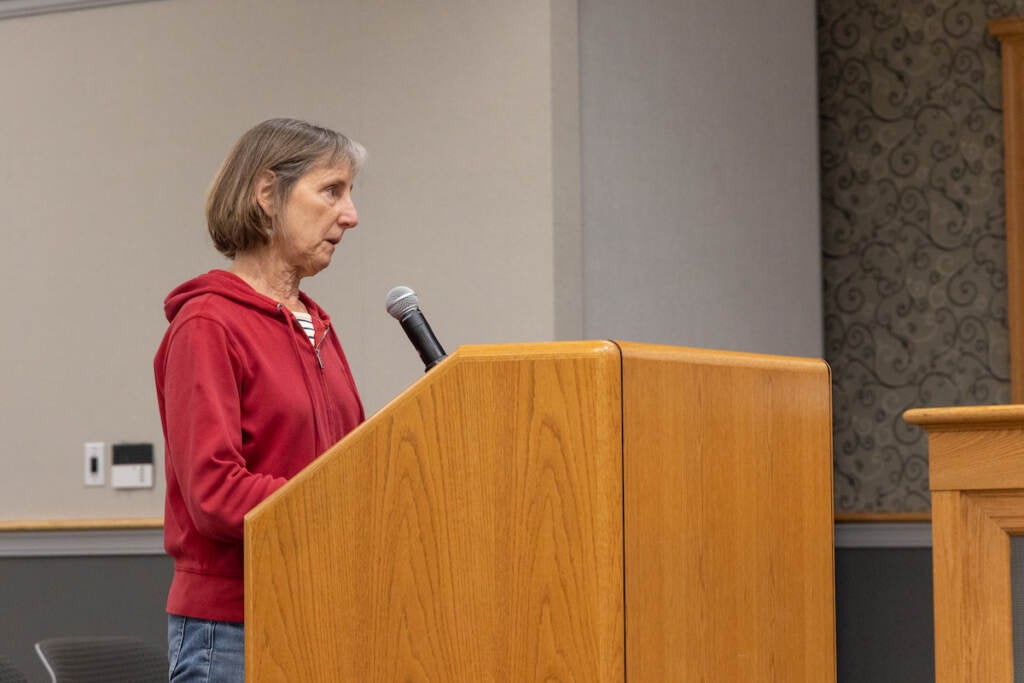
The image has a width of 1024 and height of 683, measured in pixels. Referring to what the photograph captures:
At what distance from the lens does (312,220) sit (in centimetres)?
181

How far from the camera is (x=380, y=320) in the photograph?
13.0 feet

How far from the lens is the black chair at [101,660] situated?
9.18 ft

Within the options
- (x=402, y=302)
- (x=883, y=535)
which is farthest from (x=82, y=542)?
(x=402, y=302)

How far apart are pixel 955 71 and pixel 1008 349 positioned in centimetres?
97

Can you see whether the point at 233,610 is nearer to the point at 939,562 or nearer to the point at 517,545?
the point at 517,545

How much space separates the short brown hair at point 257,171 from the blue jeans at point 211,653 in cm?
48

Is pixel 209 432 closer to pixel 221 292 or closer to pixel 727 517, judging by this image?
pixel 221 292

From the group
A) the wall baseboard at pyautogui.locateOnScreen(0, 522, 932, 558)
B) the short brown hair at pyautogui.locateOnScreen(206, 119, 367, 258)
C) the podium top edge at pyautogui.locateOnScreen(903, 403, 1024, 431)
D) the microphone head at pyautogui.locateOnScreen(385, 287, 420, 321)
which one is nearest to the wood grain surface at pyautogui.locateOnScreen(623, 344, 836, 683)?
the podium top edge at pyautogui.locateOnScreen(903, 403, 1024, 431)

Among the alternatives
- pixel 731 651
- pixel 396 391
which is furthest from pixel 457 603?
pixel 396 391

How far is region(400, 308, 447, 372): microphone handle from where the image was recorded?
1631mm

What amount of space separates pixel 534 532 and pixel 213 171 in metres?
3.15

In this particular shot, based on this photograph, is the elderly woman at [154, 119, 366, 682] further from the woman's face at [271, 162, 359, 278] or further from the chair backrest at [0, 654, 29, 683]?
the chair backrest at [0, 654, 29, 683]

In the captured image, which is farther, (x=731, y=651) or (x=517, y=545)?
(x=731, y=651)

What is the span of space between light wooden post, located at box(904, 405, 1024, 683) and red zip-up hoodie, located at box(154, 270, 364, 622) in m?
0.77
